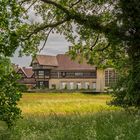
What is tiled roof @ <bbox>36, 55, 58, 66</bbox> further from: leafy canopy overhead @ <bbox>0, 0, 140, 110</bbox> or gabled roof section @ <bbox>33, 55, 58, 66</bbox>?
leafy canopy overhead @ <bbox>0, 0, 140, 110</bbox>

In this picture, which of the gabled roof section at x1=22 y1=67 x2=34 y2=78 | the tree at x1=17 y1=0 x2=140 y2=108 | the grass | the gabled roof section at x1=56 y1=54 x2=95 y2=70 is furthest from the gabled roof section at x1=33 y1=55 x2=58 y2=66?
the tree at x1=17 y1=0 x2=140 y2=108

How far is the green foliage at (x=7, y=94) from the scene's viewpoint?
45.4 feet

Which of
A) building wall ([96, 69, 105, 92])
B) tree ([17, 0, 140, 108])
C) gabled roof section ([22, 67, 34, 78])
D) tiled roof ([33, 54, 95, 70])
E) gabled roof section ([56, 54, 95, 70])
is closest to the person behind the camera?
tree ([17, 0, 140, 108])

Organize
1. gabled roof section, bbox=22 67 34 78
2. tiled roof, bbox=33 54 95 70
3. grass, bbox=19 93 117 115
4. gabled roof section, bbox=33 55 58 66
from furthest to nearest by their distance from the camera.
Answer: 1. gabled roof section, bbox=22 67 34 78
2. gabled roof section, bbox=33 55 58 66
3. tiled roof, bbox=33 54 95 70
4. grass, bbox=19 93 117 115

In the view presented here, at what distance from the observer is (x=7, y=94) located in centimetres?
1384

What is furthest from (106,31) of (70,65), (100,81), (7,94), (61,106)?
(70,65)

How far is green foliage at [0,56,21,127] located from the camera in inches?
544

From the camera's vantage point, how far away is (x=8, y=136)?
515 inches

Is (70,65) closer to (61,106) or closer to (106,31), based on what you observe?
(61,106)

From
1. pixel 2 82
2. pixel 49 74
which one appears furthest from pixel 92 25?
pixel 49 74

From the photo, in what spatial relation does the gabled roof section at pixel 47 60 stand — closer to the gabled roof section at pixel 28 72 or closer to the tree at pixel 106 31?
the gabled roof section at pixel 28 72

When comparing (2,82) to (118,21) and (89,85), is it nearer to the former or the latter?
(118,21)

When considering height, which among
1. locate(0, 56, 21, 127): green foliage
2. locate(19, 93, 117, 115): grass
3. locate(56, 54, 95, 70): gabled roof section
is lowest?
locate(19, 93, 117, 115): grass

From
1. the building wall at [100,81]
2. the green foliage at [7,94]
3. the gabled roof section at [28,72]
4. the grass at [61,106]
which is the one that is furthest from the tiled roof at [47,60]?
the green foliage at [7,94]
